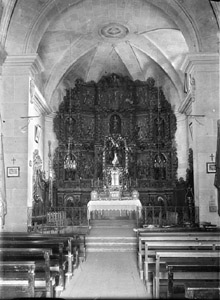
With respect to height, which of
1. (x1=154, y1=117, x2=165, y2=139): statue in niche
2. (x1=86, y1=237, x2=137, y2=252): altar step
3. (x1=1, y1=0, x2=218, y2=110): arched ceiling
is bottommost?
(x1=86, y1=237, x2=137, y2=252): altar step

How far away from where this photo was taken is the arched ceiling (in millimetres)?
13461

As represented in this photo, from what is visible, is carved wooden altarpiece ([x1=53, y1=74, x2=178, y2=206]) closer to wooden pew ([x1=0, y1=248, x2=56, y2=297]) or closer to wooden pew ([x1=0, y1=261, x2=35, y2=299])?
wooden pew ([x1=0, y1=248, x2=56, y2=297])

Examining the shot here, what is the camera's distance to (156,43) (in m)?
18.6

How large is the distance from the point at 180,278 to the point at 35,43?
11112 mm

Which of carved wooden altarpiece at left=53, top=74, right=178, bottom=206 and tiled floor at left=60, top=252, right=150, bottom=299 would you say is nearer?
tiled floor at left=60, top=252, right=150, bottom=299

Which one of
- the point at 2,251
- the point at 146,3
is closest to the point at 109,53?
the point at 146,3

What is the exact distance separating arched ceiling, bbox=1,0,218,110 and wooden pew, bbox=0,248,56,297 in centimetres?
922

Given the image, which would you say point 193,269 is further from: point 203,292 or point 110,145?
point 110,145

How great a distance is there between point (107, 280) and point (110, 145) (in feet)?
42.6

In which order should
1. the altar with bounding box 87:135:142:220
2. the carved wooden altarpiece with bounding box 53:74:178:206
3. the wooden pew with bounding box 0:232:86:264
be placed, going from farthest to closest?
the carved wooden altarpiece with bounding box 53:74:178:206, the altar with bounding box 87:135:142:220, the wooden pew with bounding box 0:232:86:264

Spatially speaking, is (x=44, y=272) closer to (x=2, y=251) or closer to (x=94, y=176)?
(x=2, y=251)

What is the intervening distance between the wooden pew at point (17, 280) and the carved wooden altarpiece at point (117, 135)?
14.6 m

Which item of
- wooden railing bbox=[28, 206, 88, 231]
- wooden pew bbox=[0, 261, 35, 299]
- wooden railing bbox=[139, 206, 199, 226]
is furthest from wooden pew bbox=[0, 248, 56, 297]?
wooden railing bbox=[139, 206, 199, 226]

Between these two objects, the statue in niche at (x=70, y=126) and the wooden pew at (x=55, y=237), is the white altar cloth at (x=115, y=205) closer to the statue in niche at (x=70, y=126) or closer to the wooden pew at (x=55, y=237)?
the wooden pew at (x=55, y=237)
